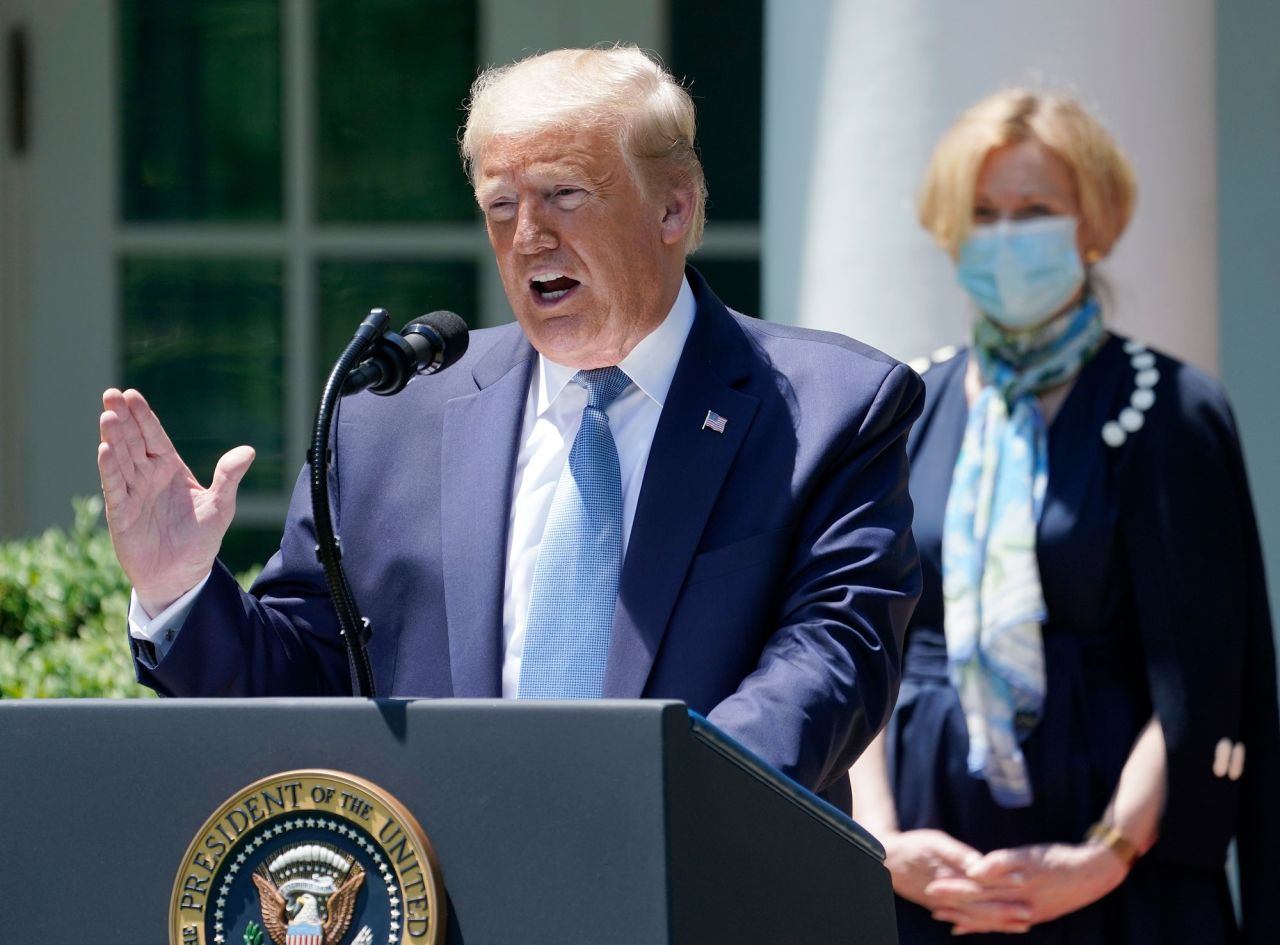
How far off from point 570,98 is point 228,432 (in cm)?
433

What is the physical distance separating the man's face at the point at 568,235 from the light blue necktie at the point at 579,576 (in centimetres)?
13

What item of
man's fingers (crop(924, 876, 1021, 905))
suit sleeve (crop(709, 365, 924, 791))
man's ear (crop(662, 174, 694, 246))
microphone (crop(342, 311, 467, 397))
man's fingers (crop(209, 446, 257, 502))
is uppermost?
man's ear (crop(662, 174, 694, 246))

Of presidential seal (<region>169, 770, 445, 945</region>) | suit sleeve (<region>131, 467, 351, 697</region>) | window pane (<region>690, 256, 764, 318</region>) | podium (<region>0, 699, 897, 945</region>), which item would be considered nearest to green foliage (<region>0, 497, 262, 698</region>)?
suit sleeve (<region>131, 467, 351, 697</region>)

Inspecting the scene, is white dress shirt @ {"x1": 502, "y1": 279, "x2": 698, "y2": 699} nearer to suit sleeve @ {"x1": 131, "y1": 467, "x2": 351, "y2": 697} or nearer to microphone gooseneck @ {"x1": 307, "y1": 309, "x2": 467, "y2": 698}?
suit sleeve @ {"x1": 131, "y1": 467, "x2": 351, "y2": 697}

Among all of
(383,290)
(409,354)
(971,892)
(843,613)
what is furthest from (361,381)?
(383,290)

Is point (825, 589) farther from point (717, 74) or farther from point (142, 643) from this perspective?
point (717, 74)

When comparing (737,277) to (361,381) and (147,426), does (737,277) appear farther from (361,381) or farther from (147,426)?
(361,381)

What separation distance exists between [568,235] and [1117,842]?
1.62 m

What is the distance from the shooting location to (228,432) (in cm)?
655

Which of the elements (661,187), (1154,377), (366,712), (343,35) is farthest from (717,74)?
(366,712)

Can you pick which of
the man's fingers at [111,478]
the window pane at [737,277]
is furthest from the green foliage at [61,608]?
the window pane at [737,277]

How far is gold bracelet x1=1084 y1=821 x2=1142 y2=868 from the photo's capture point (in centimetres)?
341

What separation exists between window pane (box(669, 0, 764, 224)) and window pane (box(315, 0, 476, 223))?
0.74 m

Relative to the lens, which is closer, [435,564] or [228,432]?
[435,564]
